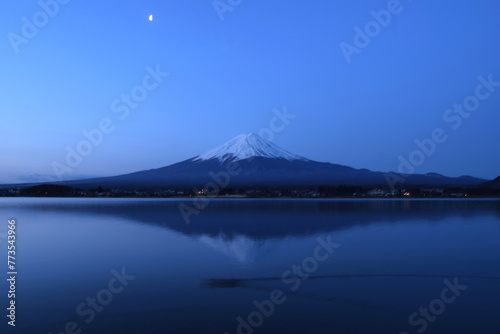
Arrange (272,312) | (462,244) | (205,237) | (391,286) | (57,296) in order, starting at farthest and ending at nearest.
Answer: (205,237) → (462,244) → (391,286) → (57,296) → (272,312)

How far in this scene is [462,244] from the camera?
13.7 meters

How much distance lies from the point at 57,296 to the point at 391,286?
17.7ft

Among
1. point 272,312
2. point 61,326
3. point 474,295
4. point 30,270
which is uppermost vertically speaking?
point 30,270

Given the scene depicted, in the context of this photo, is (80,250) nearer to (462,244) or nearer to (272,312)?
(272,312)

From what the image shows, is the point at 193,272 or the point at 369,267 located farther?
the point at 369,267

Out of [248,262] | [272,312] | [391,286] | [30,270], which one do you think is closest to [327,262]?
[248,262]

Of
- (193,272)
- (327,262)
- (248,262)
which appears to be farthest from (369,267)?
(193,272)

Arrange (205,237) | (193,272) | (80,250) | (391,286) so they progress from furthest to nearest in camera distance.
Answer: (205,237)
(80,250)
(193,272)
(391,286)

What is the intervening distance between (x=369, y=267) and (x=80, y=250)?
7582 mm

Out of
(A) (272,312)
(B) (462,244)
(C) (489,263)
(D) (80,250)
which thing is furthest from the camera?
(B) (462,244)

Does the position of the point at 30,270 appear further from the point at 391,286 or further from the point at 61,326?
the point at 391,286

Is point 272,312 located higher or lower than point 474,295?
higher

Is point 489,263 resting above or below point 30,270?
below

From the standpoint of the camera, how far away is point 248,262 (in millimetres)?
10102
